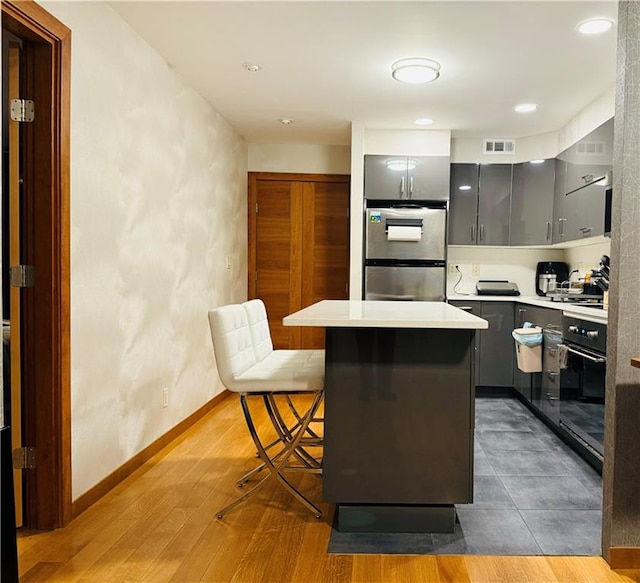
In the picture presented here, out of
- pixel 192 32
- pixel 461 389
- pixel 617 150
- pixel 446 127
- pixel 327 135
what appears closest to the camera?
pixel 617 150

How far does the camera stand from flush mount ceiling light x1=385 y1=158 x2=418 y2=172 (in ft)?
15.4

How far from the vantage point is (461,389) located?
215 centimetres

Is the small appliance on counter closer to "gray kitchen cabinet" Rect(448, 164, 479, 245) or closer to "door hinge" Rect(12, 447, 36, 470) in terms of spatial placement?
"gray kitchen cabinet" Rect(448, 164, 479, 245)

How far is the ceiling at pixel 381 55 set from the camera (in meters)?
2.57

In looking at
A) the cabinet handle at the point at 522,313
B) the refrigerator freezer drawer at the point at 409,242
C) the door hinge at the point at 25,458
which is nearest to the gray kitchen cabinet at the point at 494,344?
the cabinet handle at the point at 522,313

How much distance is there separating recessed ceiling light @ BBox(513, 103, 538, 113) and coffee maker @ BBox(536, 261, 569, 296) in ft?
5.30

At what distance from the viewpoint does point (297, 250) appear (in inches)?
A: 216

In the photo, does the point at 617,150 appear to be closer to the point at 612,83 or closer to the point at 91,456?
the point at 612,83

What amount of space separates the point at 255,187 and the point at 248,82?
1.90m

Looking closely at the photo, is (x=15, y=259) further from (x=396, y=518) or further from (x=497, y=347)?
(x=497, y=347)

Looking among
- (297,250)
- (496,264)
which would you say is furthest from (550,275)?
(297,250)

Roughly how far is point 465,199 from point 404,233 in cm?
78

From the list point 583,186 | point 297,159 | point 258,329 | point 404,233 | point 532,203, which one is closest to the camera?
point 258,329

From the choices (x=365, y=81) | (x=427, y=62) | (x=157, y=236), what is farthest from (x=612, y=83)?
(x=157, y=236)
